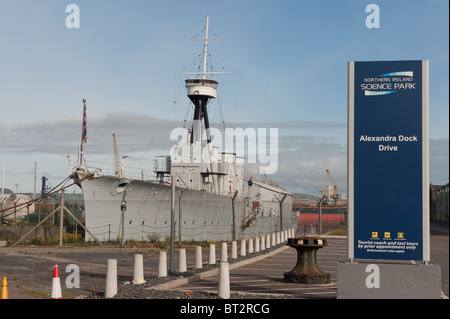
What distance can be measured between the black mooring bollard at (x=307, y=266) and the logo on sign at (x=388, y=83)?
5242 millimetres

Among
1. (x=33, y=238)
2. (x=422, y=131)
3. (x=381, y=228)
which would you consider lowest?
(x=33, y=238)

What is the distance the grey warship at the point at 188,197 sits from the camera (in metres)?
32.0

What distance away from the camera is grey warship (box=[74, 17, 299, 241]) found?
31953 mm

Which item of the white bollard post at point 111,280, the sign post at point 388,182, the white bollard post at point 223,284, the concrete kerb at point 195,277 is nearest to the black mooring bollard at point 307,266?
the concrete kerb at point 195,277

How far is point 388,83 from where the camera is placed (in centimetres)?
899

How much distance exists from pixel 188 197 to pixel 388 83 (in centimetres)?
2844

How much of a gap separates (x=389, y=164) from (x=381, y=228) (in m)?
1.15

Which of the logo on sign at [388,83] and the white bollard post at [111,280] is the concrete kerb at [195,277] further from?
the logo on sign at [388,83]

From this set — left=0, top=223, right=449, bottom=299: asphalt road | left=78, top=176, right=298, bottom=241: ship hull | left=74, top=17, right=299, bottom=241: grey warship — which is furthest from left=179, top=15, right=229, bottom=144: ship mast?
left=0, top=223, right=449, bottom=299: asphalt road

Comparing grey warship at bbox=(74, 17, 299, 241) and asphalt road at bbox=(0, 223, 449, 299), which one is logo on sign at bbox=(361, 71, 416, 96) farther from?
grey warship at bbox=(74, 17, 299, 241)

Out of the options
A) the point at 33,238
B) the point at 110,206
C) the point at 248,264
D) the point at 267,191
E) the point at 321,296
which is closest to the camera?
the point at 321,296
